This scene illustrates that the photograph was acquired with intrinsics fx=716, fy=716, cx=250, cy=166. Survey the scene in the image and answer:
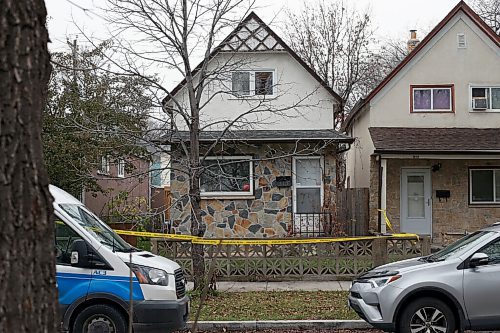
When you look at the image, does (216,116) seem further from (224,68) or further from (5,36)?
(5,36)

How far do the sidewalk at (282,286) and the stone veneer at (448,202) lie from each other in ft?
24.4

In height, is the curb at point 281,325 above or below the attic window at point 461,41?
below

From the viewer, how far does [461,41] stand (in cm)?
2280

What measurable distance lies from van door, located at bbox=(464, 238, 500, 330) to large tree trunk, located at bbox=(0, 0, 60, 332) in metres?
7.69

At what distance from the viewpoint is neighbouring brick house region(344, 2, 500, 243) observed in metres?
22.3

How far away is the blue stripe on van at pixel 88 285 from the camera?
8891mm

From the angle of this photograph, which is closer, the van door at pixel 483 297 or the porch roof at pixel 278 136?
the van door at pixel 483 297

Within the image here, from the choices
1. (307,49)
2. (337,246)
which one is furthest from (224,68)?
(307,49)

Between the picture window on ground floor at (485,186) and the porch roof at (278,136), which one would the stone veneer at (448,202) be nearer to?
the picture window on ground floor at (485,186)

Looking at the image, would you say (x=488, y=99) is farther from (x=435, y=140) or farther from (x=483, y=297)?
(x=483, y=297)

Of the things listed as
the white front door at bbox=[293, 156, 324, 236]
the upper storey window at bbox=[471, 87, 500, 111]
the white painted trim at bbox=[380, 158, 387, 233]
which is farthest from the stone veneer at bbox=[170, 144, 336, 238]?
the upper storey window at bbox=[471, 87, 500, 111]

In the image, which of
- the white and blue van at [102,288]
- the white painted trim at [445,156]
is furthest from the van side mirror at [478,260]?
the white painted trim at [445,156]

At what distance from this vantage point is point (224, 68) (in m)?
14.2

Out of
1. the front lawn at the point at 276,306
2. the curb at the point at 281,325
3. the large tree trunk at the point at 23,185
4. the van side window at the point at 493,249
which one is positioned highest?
the large tree trunk at the point at 23,185
